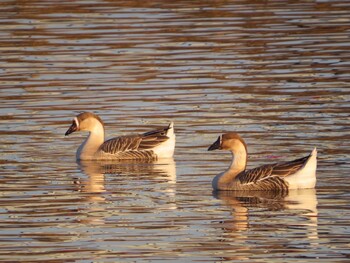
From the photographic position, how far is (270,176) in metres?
18.6

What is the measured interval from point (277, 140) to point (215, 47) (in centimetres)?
1128

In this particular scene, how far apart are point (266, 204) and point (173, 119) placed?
6.54 metres

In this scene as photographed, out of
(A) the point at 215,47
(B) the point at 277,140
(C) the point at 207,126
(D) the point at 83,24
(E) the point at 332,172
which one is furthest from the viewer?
(D) the point at 83,24

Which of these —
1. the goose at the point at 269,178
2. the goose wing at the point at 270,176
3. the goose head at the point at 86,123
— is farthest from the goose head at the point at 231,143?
the goose head at the point at 86,123

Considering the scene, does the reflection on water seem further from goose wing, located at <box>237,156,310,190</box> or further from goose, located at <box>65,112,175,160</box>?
goose, located at <box>65,112,175,160</box>

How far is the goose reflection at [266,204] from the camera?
52.5 feet

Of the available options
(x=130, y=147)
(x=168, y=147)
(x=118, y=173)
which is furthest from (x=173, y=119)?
(x=118, y=173)

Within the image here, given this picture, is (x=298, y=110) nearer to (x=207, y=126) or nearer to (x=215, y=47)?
(x=207, y=126)

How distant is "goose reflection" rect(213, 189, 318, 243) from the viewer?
631 inches

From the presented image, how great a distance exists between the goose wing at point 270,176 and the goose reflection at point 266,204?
97 mm

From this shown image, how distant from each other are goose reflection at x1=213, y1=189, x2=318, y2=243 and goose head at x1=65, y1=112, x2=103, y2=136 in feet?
13.7

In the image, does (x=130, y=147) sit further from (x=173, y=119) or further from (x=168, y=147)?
(x=173, y=119)

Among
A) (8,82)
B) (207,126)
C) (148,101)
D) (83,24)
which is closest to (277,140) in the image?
(207,126)

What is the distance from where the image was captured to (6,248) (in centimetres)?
1507
